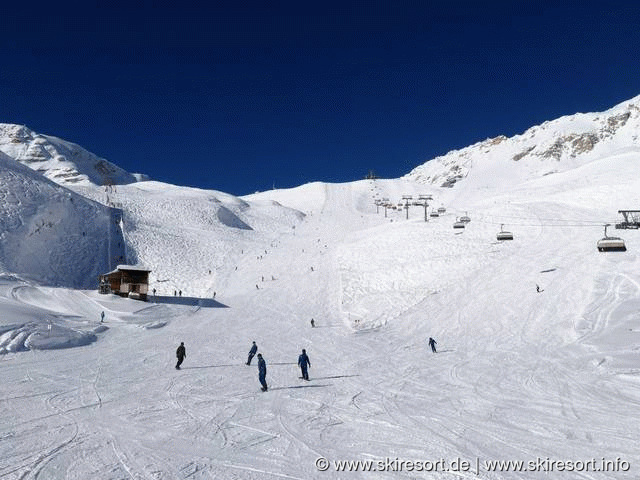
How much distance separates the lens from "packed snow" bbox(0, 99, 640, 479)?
29.1 ft

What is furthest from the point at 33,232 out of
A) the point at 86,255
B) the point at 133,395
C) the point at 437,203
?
the point at 437,203

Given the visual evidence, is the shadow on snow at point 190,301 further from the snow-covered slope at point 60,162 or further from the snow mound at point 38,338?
the snow-covered slope at point 60,162

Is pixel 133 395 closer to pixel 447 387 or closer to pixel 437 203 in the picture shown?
pixel 447 387

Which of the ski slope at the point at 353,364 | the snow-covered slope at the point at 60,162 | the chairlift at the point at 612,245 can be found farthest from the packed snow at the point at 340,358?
the snow-covered slope at the point at 60,162

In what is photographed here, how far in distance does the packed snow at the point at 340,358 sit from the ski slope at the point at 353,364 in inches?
3.5

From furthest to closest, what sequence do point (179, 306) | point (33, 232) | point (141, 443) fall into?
point (33, 232) < point (179, 306) < point (141, 443)

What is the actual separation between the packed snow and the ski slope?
9cm

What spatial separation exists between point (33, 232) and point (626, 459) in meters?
52.2

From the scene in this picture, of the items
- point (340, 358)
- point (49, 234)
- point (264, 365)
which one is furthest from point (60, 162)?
point (264, 365)

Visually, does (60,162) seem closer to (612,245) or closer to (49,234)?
(49,234)

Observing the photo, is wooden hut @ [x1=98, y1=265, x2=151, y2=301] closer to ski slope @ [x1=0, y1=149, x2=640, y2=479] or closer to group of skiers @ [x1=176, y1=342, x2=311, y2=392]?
ski slope @ [x1=0, y1=149, x2=640, y2=479]

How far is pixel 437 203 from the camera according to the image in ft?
389

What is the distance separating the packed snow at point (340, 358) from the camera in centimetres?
888

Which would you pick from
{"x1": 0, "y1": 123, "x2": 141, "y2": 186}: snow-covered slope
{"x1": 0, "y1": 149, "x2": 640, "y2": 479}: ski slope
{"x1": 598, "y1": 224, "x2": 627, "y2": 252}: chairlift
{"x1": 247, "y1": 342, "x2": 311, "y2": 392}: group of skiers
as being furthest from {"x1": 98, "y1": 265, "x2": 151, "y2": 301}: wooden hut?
{"x1": 0, "y1": 123, "x2": 141, "y2": 186}: snow-covered slope
